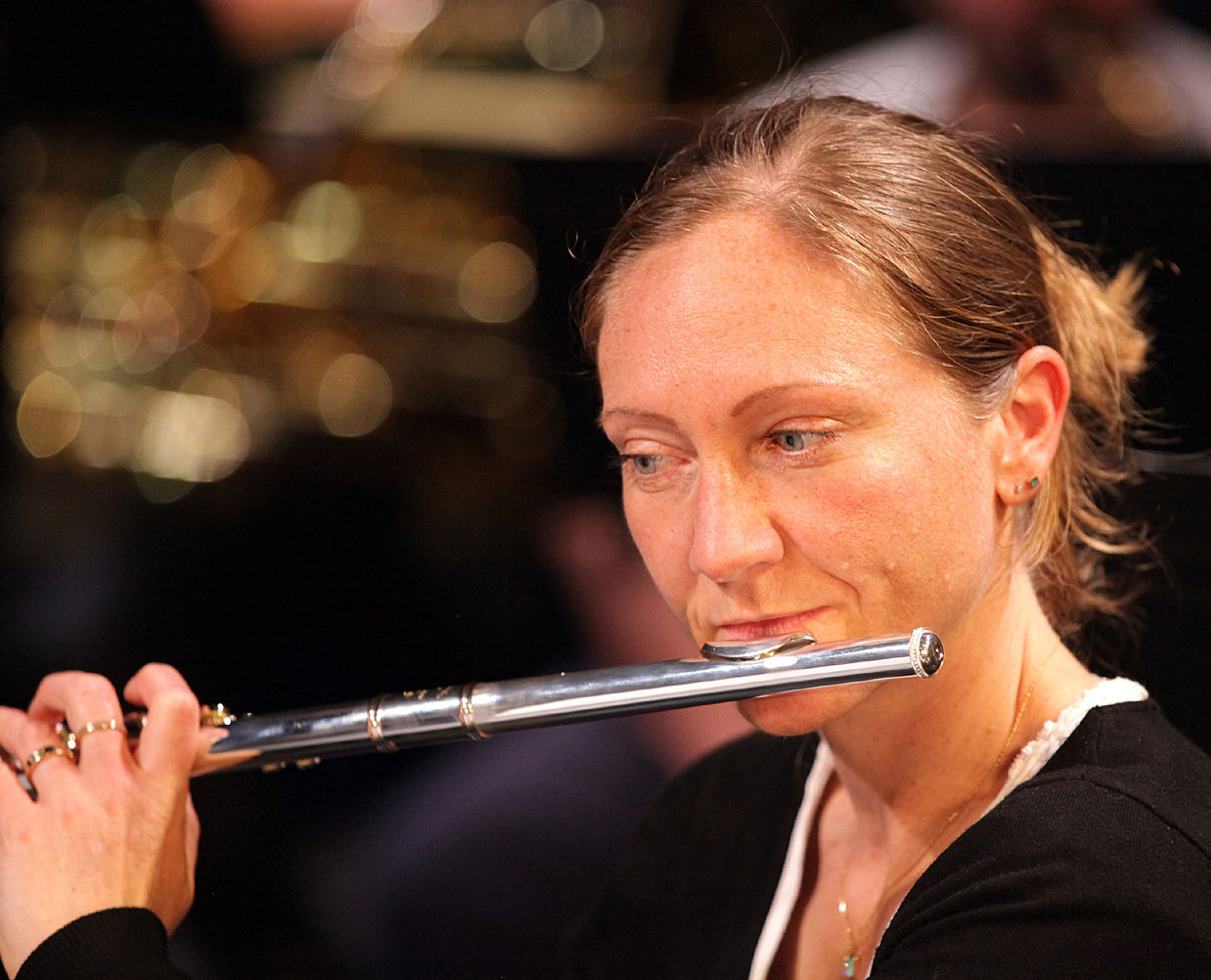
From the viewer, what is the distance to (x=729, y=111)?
93cm

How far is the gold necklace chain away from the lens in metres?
0.84

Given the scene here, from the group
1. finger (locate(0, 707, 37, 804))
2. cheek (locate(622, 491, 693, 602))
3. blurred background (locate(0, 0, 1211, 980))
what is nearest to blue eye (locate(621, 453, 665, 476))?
cheek (locate(622, 491, 693, 602))

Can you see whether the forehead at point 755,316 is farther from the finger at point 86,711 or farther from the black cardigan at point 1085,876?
the finger at point 86,711

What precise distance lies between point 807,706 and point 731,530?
0.40ft

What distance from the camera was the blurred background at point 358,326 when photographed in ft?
5.57

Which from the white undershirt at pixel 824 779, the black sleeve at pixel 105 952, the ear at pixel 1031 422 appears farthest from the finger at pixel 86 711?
the ear at pixel 1031 422

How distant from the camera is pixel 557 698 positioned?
2.64 ft

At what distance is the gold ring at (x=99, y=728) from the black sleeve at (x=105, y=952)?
12cm

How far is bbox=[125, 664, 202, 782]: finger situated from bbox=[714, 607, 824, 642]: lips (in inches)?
14.9

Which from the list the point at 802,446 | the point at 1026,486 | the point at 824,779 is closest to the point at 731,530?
the point at 802,446

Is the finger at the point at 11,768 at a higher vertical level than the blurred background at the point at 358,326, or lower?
lower

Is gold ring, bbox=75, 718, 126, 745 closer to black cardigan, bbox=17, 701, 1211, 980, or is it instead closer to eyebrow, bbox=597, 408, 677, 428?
black cardigan, bbox=17, 701, 1211, 980

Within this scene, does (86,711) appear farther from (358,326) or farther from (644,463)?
(358,326)

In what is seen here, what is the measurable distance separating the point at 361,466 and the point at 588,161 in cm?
63
